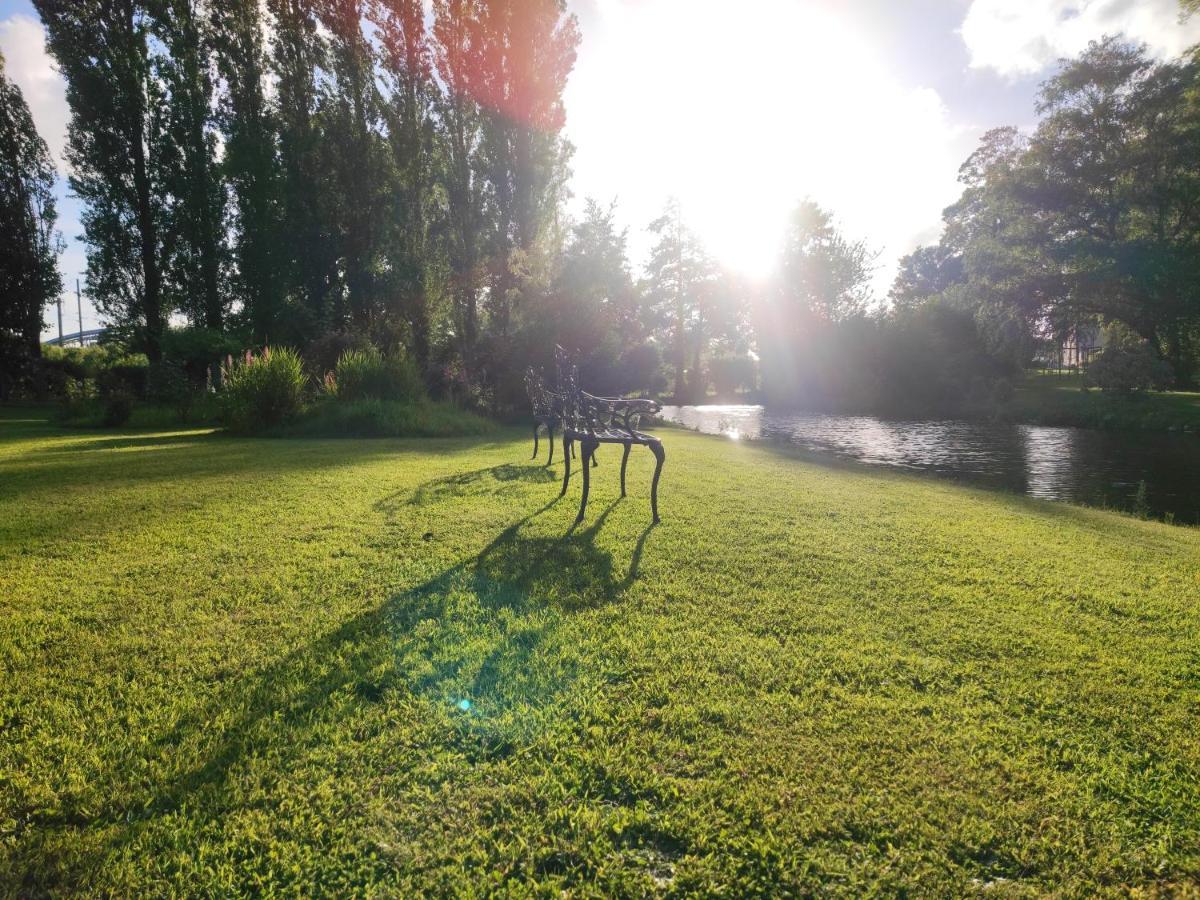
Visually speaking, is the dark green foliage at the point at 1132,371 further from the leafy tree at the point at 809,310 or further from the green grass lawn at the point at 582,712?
the green grass lawn at the point at 582,712

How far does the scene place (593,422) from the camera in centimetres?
548

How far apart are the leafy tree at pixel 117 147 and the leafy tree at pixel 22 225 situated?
16.6ft

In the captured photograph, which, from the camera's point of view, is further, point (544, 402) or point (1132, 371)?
point (1132, 371)

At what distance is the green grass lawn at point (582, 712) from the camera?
4.65 feet

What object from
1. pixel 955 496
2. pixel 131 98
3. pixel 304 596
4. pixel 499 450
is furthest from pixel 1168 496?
pixel 131 98

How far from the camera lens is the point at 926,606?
3.08 metres

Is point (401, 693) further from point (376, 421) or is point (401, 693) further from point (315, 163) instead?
point (315, 163)

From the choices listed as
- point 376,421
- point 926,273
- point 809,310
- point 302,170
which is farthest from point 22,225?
point 926,273

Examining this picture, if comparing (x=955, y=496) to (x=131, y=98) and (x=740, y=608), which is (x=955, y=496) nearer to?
(x=740, y=608)

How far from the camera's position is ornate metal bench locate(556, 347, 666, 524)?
15.6 ft

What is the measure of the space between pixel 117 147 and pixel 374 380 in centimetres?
1421

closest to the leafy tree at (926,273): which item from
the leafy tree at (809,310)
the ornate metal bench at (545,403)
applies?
the leafy tree at (809,310)

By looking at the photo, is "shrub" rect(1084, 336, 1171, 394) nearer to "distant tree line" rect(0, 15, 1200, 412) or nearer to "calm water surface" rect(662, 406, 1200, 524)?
"distant tree line" rect(0, 15, 1200, 412)

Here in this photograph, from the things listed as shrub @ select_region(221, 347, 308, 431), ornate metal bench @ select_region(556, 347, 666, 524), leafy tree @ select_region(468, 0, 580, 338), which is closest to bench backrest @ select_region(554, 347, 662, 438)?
ornate metal bench @ select_region(556, 347, 666, 524)
